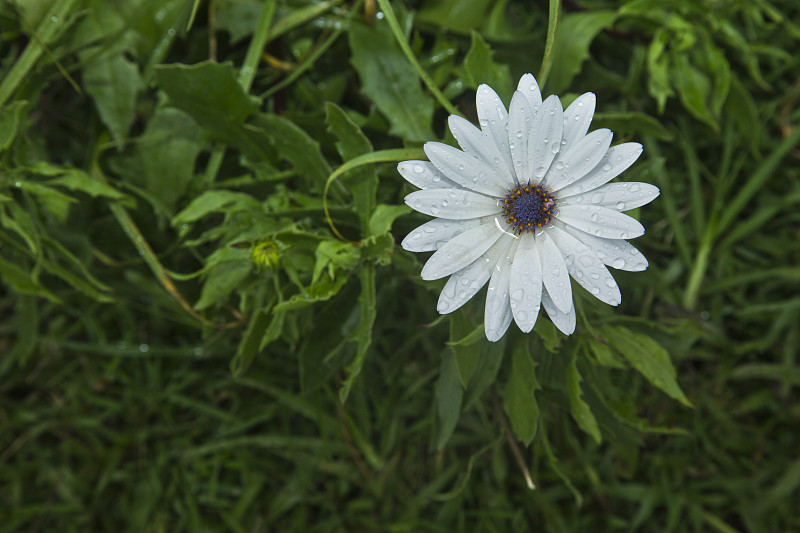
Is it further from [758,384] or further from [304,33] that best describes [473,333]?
[758,384]

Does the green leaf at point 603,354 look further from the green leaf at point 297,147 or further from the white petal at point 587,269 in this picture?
the green leaf at point 297,147

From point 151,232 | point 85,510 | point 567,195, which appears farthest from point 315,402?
point 567,195

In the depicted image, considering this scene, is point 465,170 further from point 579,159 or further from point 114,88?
point 114,88

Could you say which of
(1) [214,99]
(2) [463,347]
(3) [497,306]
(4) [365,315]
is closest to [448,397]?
(2) [463,347]

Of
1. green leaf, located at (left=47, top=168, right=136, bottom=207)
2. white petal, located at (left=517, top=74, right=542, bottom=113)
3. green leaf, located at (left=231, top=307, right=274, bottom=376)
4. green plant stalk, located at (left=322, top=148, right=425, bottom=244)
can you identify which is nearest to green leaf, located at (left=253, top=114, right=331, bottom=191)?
green plant stalk, located at (left=322, top=148, right=425, bottom=244)

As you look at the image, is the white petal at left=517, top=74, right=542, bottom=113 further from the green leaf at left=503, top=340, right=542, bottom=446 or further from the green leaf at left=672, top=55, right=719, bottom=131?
the green leaf at left=672, top=55, right=719, bottom=131

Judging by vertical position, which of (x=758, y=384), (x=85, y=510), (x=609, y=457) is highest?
(x=758, y=384)
